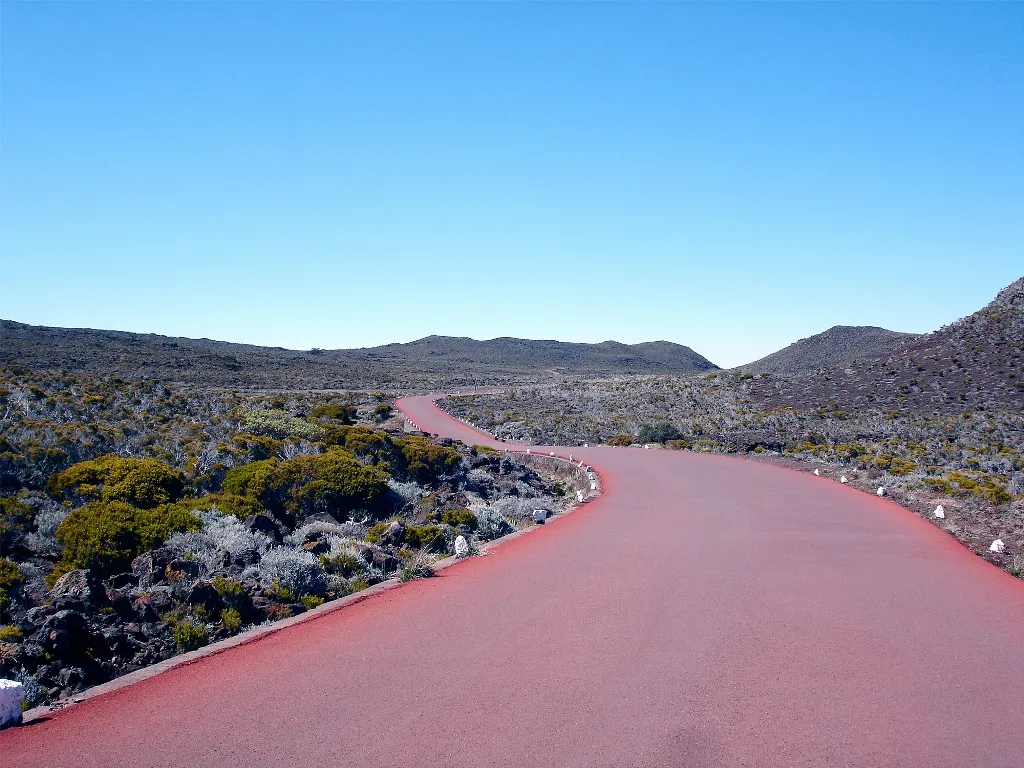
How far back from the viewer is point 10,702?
4828 millimetres

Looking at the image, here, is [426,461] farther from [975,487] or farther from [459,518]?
[975,487]

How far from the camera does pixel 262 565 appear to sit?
328 inches

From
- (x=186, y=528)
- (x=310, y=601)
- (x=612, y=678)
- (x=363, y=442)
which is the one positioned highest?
(x=363, y=442)

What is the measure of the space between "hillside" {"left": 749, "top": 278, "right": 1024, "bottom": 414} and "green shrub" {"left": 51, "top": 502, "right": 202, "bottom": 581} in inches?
1383

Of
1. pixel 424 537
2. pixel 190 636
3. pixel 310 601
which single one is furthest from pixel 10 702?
pixel 424 537

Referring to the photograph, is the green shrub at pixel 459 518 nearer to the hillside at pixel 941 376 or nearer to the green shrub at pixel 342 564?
the green shrub at pixel 342 564

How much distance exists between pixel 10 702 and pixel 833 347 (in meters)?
103

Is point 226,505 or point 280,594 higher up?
point 226,505

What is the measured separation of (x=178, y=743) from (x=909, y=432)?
3090cm

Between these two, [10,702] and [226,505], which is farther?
[226,505]

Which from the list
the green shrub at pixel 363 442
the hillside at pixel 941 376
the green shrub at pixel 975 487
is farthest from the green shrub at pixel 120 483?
the hillside at pixel 941 376

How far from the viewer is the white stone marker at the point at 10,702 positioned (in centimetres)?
479

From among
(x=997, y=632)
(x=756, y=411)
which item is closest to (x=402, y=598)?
(x=997, y=632)

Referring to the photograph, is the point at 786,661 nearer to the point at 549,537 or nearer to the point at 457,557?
the point at 457,557
